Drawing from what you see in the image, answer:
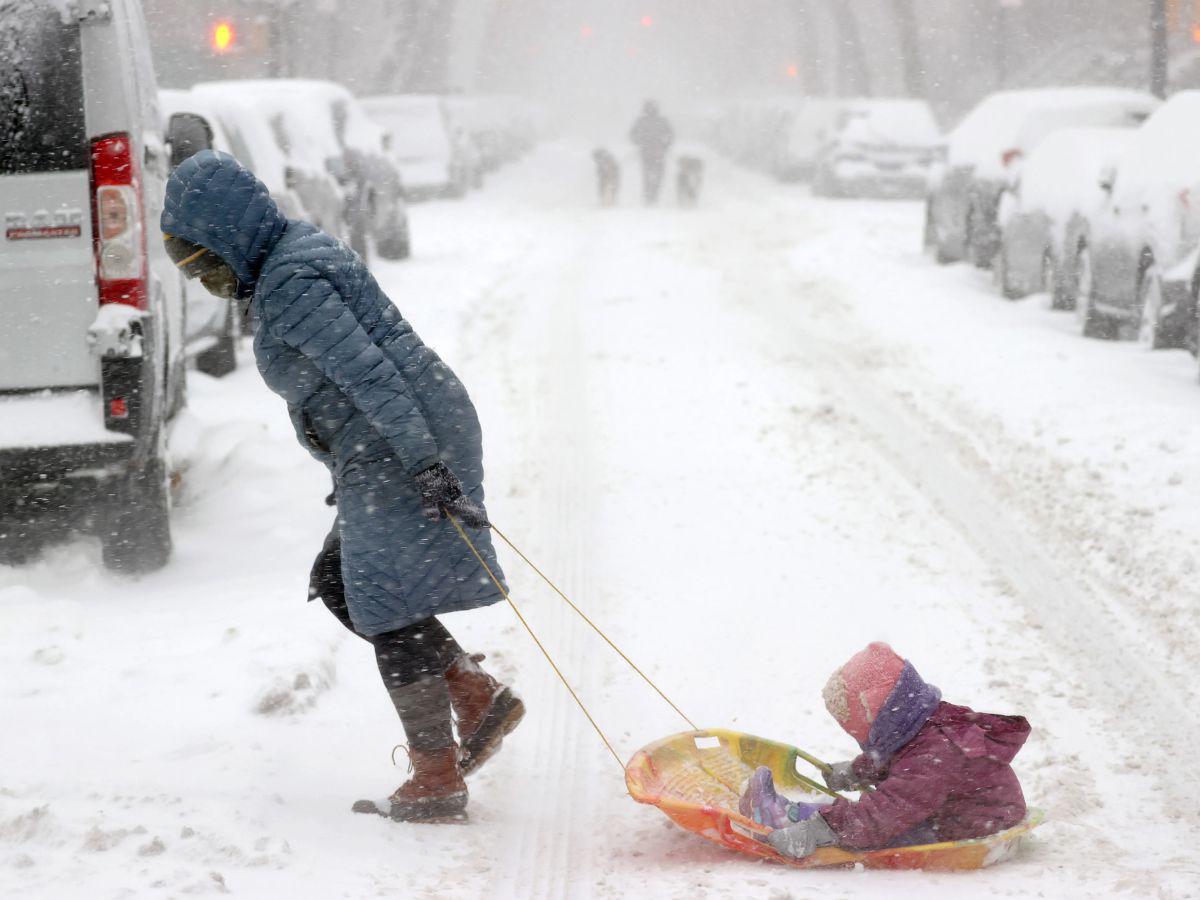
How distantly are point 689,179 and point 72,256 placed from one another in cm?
2050

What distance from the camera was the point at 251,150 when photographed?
11594mm

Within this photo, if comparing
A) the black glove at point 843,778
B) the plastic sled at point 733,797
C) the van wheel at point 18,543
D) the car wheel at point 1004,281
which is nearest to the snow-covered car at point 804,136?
the car wheel at point 1004,281

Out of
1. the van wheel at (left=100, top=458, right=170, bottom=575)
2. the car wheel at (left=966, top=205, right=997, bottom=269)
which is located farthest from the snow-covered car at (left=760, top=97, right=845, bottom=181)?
the van wheel at (left=100, top=458, right=170, bottom=575)

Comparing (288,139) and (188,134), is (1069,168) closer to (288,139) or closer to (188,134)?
(288,139)

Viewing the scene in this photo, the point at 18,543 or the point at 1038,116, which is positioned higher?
the point at 1038,116

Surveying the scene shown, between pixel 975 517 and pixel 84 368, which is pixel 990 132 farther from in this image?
pixel 84 368

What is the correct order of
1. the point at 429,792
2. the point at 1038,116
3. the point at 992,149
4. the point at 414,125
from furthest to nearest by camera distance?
the point at 414,125 → the point at 992,149 → the point at 1038,116 → the point at 429,792

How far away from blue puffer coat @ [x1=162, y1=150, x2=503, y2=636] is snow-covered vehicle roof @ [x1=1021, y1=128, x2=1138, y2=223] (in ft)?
28.6

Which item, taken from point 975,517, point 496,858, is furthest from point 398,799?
point 975,517

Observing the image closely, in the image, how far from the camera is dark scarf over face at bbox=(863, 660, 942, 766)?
12.4 feet

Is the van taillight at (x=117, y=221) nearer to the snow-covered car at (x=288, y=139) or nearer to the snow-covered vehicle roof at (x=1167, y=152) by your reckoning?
the snow-covered car at (x=288, y=139)

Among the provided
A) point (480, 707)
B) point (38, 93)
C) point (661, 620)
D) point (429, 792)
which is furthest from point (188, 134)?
point (429, 792)

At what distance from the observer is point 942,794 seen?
12.3 feet

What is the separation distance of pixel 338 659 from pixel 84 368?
1491mm
